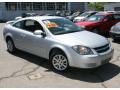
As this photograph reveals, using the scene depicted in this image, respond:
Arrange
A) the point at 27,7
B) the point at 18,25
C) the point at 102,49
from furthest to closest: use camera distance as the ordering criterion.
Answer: the point at 27,7, the point at 18,25, the point at 102,49

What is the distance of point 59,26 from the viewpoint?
7.46 metres

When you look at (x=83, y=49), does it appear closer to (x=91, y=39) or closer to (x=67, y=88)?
(x=91, y=39)

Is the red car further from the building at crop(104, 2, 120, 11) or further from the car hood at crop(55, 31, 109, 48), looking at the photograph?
the building at crop(104, 2, 120, 11)

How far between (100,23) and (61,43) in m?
7.15

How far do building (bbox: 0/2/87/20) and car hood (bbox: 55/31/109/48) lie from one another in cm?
3061

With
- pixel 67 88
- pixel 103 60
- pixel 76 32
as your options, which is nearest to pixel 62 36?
pixel 76 32

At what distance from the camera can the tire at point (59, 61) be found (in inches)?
260

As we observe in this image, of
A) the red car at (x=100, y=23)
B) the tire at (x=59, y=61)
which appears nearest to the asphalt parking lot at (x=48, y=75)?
the tire at (x=59, y=61)

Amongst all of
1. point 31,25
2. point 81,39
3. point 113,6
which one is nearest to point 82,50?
point 81,39

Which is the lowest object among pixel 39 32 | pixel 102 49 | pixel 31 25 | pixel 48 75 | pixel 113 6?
pixel 48 75

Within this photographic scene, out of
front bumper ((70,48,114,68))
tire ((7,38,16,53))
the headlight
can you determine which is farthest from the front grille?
tire ((7,38,16,53))

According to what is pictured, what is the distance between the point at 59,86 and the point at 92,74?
124 centimetres

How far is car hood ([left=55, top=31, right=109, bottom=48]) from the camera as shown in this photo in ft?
21.1

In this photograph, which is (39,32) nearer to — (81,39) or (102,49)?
(81,39)
